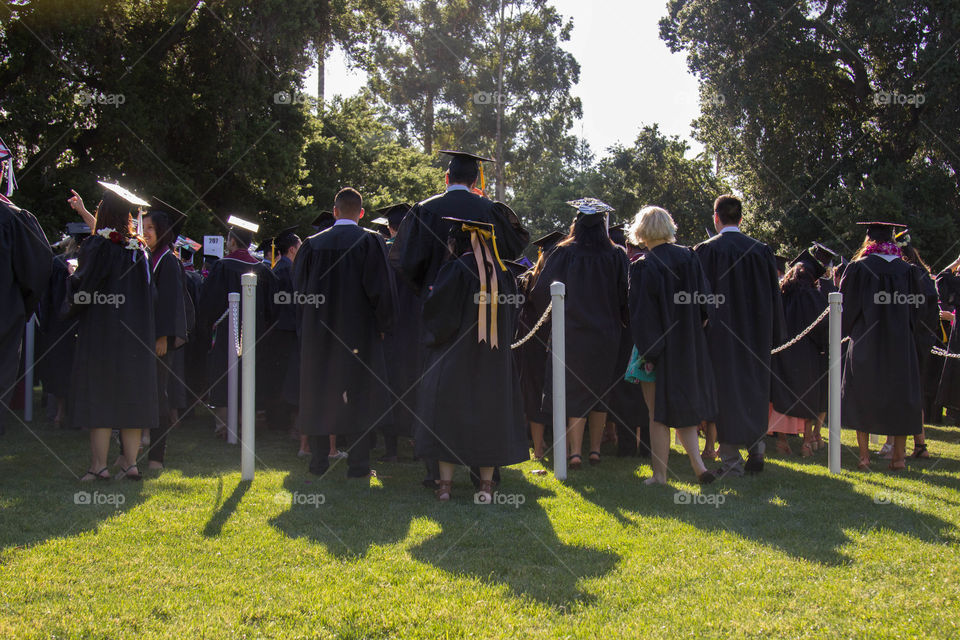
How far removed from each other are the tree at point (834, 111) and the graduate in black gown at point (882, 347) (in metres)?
16.0

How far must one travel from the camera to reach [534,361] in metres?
7.75

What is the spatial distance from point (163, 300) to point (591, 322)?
3.47 m

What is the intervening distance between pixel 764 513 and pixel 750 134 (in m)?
22.1

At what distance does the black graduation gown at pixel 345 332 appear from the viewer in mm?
6520

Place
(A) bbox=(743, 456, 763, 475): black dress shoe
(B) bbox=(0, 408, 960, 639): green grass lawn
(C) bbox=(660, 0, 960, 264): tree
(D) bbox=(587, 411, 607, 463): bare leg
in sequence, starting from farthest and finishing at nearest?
(C) bbox=(660, 0, 960, 264): tree < (D) bbox=(587, 411, 607, 463): bare leg < (A) bbox=(743, 456, 763, 475): black dress shoe < (B) bbox=(0, 408, 960, 639): green grass lawn

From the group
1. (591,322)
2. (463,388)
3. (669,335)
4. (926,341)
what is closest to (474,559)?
(463,388)

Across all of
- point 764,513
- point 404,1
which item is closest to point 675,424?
point 764,513

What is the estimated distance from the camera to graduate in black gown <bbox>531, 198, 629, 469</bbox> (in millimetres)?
6996

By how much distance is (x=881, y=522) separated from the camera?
4.97 meters

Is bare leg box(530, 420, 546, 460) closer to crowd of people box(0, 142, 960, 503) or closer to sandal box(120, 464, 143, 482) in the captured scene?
crowd of people box(0, 142, 960, 503)

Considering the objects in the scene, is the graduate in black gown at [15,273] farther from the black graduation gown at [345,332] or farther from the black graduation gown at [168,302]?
the black graduation gown at [345,332]

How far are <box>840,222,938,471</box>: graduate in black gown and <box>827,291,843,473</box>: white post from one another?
59 centimetres

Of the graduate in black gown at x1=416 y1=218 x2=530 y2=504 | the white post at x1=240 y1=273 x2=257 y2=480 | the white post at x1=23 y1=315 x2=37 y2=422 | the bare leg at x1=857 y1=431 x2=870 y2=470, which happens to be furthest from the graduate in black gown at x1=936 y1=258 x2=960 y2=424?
the white post at x1=23 y1=315 x2=37 y2=422

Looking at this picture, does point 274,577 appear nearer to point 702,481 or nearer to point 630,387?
point 702,481
